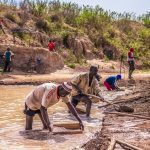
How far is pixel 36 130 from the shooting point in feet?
29.8

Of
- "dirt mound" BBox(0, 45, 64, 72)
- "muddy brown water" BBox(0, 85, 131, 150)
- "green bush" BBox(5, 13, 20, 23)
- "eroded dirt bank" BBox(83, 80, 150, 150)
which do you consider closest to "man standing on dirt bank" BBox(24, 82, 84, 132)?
"muddy brown water" BBox(0, 85, 131, 150)

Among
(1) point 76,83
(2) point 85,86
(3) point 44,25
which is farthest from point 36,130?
(3) point 44,25

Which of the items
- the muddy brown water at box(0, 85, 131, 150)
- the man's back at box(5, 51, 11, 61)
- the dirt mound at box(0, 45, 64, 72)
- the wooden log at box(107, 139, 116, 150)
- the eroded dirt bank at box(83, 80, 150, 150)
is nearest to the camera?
the wooden log at box(107, 139, 116, 150)

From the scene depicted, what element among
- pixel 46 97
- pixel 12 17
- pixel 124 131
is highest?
pixel 12 17

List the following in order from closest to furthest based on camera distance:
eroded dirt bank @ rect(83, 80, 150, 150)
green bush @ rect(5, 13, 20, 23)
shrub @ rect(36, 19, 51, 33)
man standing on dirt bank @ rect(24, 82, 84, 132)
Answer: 1. eroded dirt bank @ rect(83, 80, 150, 150)
2. man standing on dirt bank @ rect(24, 82, 84, 132)
3. green bush @ rect(5, 13, 20, 23)
4. shrub @ rect(36, 19, 51, 33)

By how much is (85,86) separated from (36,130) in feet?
9.08

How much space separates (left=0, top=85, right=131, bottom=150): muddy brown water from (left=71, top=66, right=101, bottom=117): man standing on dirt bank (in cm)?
54

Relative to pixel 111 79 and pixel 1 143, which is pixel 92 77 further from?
pixel 111 79

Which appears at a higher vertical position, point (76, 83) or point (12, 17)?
point (12, 17)

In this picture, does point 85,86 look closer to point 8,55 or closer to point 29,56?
point 8,55

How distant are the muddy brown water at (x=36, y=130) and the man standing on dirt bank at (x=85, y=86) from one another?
1.78 ft

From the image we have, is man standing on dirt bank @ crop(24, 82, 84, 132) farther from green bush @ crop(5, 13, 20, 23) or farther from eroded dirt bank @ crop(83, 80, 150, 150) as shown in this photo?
green bush @ crop(5, 13, 20, 23)

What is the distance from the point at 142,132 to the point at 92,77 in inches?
104

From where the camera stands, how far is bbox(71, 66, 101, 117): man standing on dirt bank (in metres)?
11.3
